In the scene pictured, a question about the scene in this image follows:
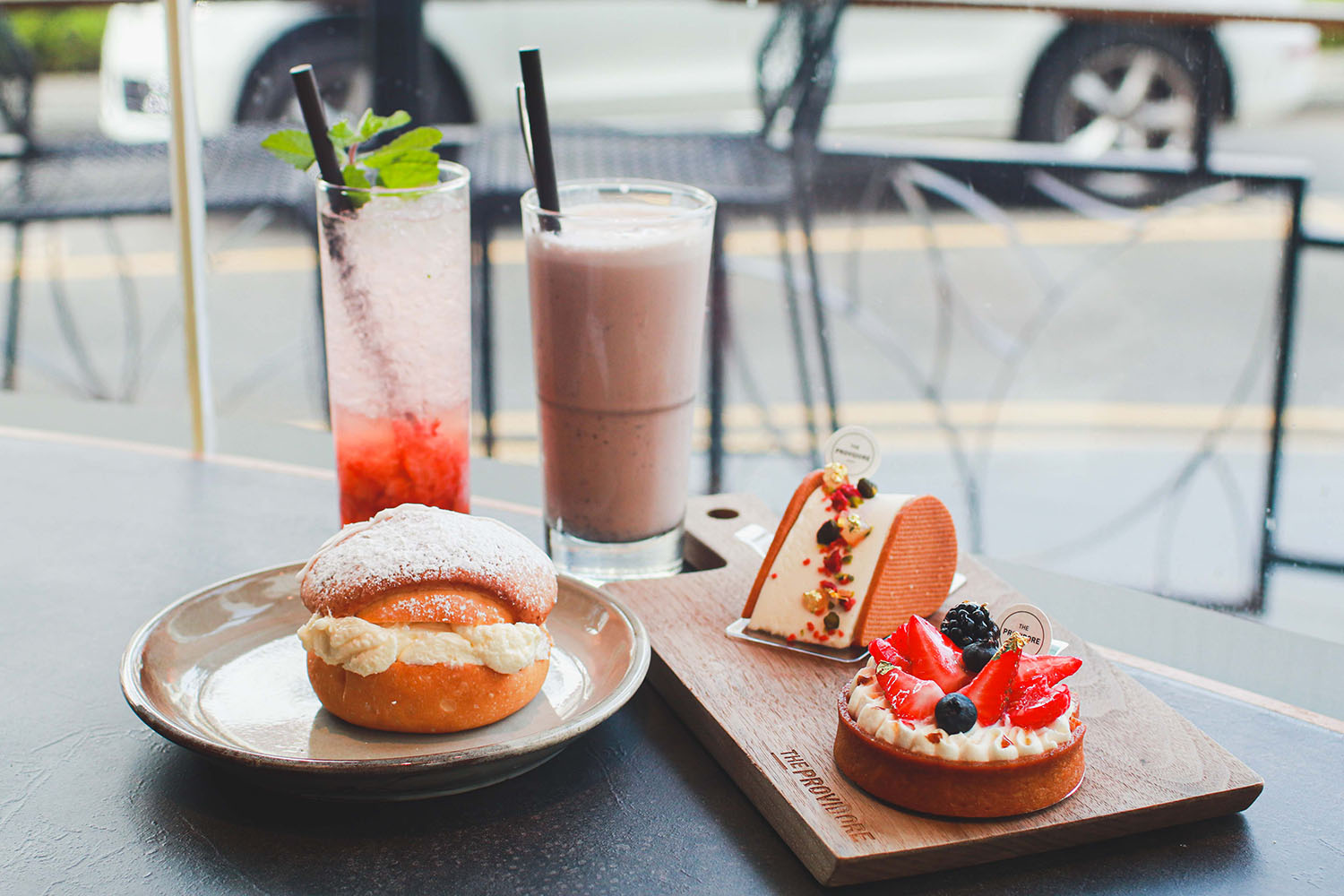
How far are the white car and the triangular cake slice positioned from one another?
1.38 metres

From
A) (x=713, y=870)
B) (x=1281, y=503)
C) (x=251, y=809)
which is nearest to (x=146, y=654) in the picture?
(x=251, y=809)

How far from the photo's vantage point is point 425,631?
0.78 meters

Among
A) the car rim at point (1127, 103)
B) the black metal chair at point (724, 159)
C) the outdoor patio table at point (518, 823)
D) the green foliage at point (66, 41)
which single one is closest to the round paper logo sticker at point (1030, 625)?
the outdoor patio table at point (518, 823)

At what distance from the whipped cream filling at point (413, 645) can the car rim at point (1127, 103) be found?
2.15 m

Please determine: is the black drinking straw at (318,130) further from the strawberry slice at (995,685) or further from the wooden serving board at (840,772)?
the strawberry slice at (995,685)

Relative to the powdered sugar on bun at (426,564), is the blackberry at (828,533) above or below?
below

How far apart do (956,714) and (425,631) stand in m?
0.33

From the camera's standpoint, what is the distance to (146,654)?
0.85 m

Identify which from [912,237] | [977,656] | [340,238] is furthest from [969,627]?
[912,237]

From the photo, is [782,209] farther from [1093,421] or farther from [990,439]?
[1093,421]

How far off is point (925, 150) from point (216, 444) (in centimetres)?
146

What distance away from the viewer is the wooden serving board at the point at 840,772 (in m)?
0.71

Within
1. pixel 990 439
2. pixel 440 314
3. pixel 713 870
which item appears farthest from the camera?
pixel 990 439

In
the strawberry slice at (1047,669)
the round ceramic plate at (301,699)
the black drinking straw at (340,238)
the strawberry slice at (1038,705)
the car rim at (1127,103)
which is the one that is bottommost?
the round ceramic plate at (301,699)
